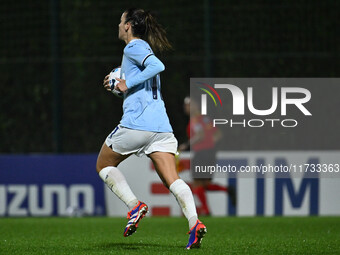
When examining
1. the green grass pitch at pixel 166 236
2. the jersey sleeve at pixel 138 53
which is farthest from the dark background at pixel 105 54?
the jersey sleeve at pixel 138 53

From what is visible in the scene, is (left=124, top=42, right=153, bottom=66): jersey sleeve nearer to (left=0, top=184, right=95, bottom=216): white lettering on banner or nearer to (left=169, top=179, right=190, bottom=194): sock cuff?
(left=169, top=179, right=190, bottom=194): sock cuff

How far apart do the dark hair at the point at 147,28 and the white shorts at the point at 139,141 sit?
0.75 meters

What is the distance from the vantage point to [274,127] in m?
13.3

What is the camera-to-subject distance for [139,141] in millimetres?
6633

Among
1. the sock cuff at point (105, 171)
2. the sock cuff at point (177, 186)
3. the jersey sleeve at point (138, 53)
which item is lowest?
the sock cuff at point (177, 186)

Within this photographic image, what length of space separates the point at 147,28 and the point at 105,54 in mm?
8350

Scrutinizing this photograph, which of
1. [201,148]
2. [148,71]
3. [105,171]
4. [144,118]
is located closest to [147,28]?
[148,71]

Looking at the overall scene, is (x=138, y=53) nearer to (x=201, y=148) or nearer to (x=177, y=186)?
(x=177, y=186)

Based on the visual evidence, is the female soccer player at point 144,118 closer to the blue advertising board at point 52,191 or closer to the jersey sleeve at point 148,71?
the jersey sleeve at point 148,71

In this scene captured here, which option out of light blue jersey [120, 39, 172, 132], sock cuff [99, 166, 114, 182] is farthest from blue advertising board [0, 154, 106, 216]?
light blue jersey [120, 39, 172, 132]

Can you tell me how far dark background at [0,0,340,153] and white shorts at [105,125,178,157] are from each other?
652 centimetres

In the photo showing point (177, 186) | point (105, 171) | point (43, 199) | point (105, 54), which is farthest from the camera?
point (105, 54)

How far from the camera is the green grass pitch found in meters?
6.89

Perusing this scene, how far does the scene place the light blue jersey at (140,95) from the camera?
21.6ft
